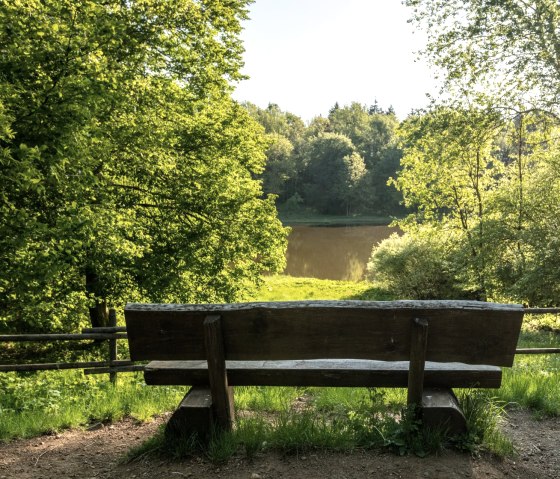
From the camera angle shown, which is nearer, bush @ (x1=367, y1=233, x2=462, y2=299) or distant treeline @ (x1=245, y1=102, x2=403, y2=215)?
bush @ (x1=367, y1=233, x2=462, y2=299)

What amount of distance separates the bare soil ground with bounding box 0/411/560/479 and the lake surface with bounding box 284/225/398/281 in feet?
99.0

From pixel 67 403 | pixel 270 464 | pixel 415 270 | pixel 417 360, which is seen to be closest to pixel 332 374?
pixel 417 360

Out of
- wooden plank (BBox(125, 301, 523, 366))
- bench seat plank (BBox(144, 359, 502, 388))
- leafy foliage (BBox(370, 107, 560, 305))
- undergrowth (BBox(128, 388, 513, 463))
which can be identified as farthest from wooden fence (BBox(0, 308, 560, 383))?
leafy foliage (BBox(370, 107, 560, 305))

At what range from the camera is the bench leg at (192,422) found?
3.36m

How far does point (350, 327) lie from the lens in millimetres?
3125

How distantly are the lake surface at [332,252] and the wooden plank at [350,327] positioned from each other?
30.8 metres

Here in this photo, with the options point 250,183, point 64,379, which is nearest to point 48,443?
point 64,379

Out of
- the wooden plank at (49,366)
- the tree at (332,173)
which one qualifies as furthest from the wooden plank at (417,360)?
the tree at (332,173)

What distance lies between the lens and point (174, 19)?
10.9 meters

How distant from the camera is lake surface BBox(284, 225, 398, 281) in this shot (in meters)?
35.8

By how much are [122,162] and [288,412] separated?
8733 mm

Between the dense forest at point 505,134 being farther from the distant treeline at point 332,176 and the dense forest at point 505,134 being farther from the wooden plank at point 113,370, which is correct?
the distant treeline at point 332,176

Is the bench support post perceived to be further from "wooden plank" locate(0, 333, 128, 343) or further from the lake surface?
the lake surface

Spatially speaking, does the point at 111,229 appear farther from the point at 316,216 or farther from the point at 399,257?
the point at 316,216
